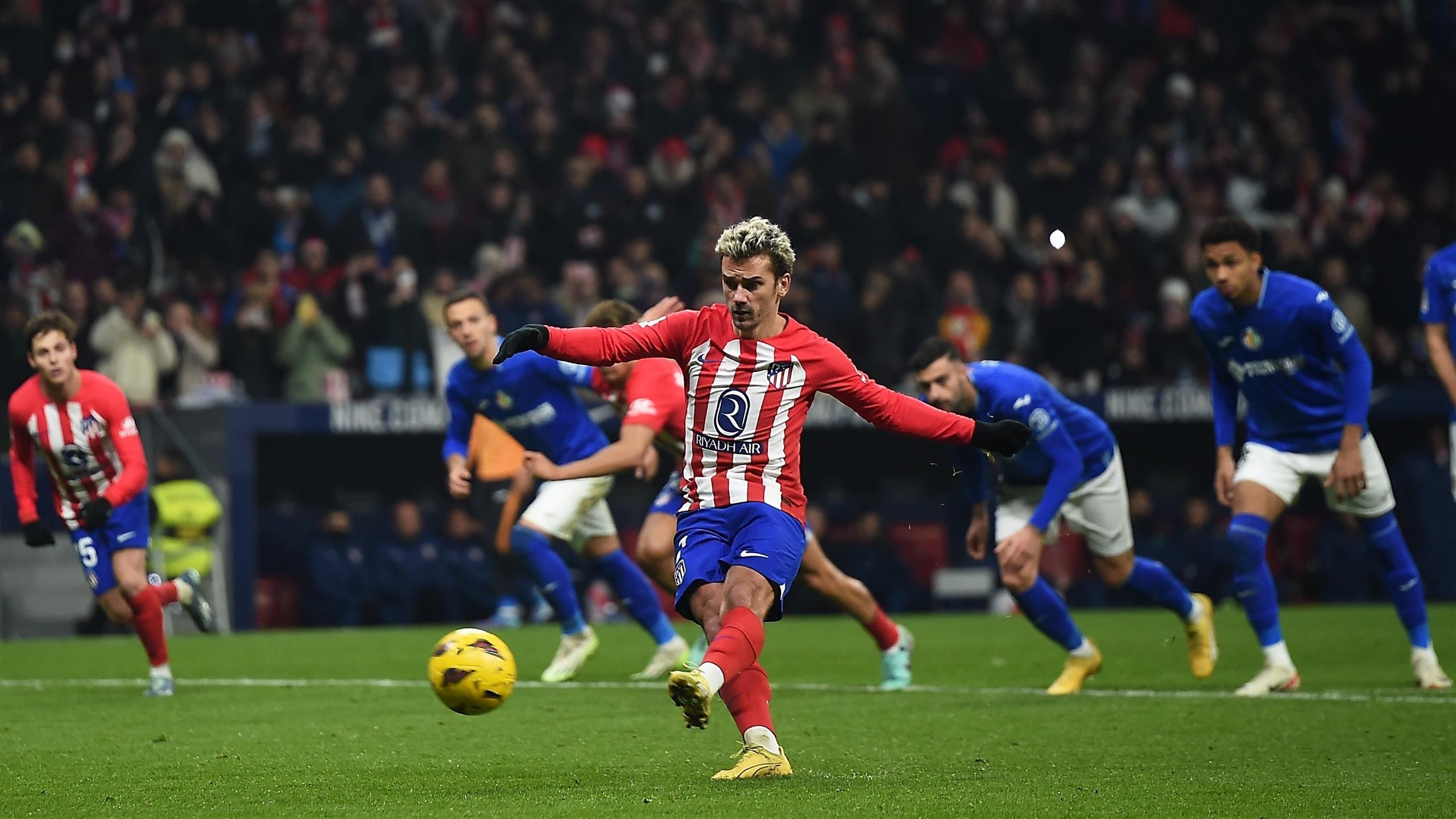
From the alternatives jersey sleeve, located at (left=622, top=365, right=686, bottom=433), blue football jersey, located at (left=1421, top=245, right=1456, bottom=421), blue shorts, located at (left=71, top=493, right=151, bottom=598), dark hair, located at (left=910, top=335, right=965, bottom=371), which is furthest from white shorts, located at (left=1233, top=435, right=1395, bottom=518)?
blue shorts, located at (left=71, top=493, right=151, bottom=598)

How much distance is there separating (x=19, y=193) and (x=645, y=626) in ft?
28.3

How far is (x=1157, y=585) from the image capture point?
9.86 meters

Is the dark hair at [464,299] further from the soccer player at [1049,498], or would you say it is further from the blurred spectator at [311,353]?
the blurred spectator at [311,353]

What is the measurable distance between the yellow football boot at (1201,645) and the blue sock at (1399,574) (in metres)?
0.94

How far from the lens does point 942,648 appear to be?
12.8m

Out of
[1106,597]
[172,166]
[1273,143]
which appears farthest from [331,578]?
[1273,143]

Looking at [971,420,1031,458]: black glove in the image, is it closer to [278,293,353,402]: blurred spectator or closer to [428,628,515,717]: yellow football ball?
[428,628,515,717]: yellow football ball

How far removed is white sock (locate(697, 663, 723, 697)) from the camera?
18.6ft

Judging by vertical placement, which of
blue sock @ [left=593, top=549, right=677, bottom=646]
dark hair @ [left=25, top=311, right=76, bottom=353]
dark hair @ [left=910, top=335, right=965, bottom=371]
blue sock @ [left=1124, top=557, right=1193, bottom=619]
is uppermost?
dark hair @ [left=25, top=311, right=76, bottom=353]

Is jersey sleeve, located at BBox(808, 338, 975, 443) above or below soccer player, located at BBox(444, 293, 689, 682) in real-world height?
above

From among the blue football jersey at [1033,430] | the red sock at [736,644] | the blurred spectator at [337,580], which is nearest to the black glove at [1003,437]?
the red sock at [736,644]

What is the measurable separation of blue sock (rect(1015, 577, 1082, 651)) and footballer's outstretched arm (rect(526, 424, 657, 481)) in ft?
6.65

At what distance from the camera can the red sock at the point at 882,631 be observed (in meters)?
9.73

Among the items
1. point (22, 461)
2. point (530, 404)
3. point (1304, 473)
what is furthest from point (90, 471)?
point (1304, 473)
